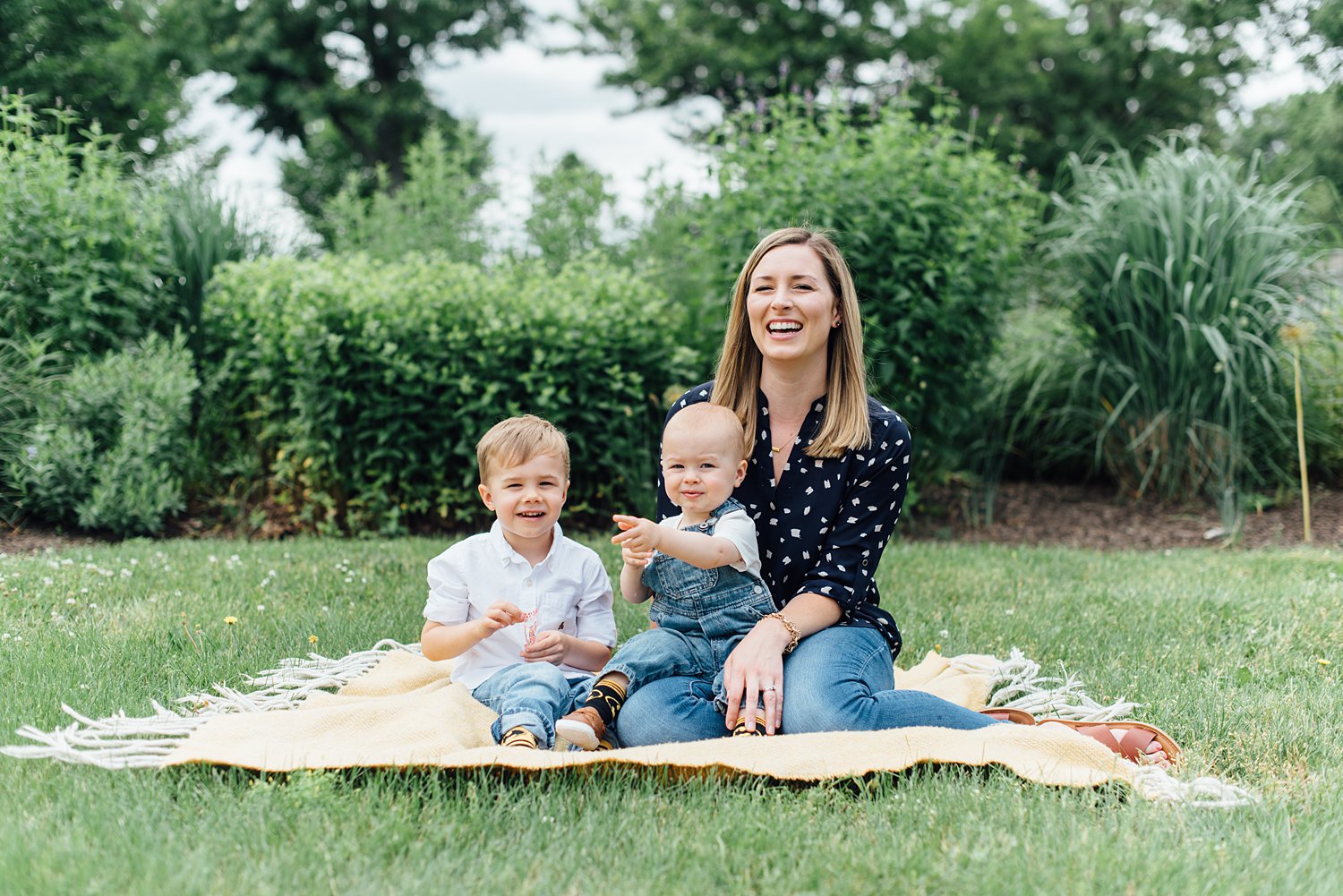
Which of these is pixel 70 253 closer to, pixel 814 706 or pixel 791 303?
pixel 791 303

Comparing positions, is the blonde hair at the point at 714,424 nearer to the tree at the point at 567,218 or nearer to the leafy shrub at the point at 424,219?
the tree at the point at 567,218

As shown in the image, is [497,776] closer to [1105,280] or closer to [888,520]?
[888,520]

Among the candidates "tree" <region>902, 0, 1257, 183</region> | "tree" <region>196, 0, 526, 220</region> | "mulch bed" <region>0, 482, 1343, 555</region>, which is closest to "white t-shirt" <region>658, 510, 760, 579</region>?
"mulch bed" <region>0, 482, 1343, 555</region>

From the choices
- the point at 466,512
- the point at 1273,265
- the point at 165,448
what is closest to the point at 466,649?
the point at 466,512

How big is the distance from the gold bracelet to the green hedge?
331 centimetres

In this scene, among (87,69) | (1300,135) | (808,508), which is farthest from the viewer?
(1300,135)

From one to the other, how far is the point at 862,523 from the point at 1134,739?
85cm

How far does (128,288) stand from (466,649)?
462 cm

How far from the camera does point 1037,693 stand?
313 cm

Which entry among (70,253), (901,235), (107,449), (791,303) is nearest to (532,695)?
(791,303)

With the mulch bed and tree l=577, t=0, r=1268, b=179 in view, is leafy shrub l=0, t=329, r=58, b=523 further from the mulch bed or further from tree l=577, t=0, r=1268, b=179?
tree l=577, t=0, r=1268, b=179

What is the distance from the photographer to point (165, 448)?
19.7 ft

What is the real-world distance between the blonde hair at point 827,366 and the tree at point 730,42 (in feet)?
58.5

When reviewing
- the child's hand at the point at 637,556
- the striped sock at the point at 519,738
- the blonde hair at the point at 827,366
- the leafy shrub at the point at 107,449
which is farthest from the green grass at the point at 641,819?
the leafy shrub at the point at 107,449
